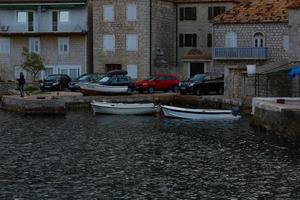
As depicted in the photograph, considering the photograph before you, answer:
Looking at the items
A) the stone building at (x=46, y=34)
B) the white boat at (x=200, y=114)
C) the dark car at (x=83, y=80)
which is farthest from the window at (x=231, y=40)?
the white boat at (x=200, y=114)

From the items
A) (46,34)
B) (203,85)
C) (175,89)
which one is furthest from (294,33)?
(46,34)

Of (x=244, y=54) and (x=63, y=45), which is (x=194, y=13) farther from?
(x=63, y=45)

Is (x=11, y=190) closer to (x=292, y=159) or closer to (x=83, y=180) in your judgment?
(x=83, y=180)

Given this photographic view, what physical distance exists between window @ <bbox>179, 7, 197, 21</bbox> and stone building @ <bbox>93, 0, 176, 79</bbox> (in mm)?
2417

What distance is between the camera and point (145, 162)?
110 ft

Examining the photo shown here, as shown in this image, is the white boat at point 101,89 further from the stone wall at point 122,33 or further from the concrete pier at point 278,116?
the concrete pier at point 278,116

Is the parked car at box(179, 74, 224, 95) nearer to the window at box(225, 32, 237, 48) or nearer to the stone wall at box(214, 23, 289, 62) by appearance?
the stone wall at box(214, 23, 289, 62)

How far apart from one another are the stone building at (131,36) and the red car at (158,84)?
10.9 m

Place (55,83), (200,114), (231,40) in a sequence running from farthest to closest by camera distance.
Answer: (231,40)
(55,83)
(200,114)

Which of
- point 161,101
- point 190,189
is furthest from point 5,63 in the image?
point 190,189

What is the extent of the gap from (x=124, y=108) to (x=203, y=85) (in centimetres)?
1073

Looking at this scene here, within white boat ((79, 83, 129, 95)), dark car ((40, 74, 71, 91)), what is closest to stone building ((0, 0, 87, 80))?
dark car ((40, 74, 71, 91))

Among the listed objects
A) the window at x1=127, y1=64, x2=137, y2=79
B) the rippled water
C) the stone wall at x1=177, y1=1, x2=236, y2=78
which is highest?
the stone wall at x1=177, y1=1, x2=236, y2=78

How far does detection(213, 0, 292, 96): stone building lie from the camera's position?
245 feet
